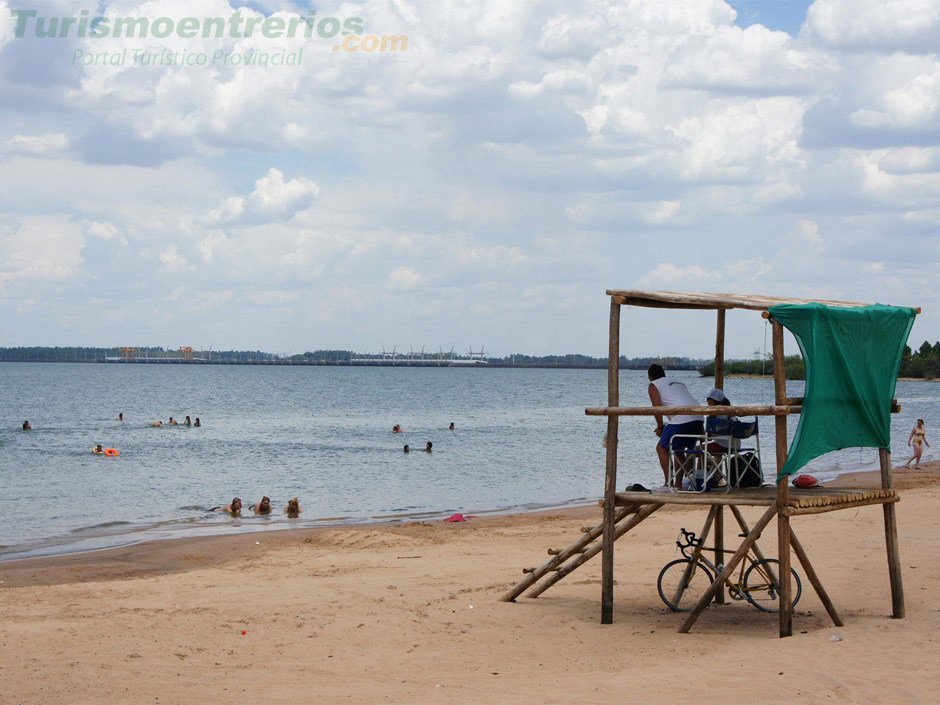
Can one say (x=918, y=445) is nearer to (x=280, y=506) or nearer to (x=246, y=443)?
(x=280, y=506)

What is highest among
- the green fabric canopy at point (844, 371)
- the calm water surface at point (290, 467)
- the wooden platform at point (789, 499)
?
the green fabric canopy at point (844, 371)

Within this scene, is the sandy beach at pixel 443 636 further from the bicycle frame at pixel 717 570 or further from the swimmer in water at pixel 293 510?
the swimmer in water at pixel 293 510

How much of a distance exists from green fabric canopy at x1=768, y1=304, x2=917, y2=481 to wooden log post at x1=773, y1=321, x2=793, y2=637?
0.38 ft

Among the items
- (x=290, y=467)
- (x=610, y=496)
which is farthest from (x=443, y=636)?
(x=290, y=467)

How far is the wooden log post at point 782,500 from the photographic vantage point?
335 inches

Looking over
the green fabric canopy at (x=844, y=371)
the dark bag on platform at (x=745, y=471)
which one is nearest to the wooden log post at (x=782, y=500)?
the green fabric canopy at (x=844, y=371)

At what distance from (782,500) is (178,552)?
38.3ft

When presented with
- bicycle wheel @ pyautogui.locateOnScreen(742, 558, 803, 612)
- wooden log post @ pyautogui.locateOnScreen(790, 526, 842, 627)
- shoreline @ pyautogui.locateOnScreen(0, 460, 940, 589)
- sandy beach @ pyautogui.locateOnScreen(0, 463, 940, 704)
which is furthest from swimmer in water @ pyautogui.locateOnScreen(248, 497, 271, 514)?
wooden log post @ pyautogui.locateOnScreen(790, 526, 842, 627)

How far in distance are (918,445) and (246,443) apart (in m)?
27.7

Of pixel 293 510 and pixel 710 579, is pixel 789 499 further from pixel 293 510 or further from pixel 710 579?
pixel 293 510

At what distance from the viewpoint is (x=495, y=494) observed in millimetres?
26125

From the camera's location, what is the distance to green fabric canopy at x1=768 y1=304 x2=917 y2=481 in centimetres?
863

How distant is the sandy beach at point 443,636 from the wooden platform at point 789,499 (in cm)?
119

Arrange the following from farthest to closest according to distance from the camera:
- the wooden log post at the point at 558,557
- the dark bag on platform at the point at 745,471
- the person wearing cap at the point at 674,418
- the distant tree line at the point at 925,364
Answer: the distant tree line at the point at 925,364 < the wooden log post at the point at 558,557 < the person wearing cap at the point at 674,418 < the dark bag on platform at the point at 745,471
